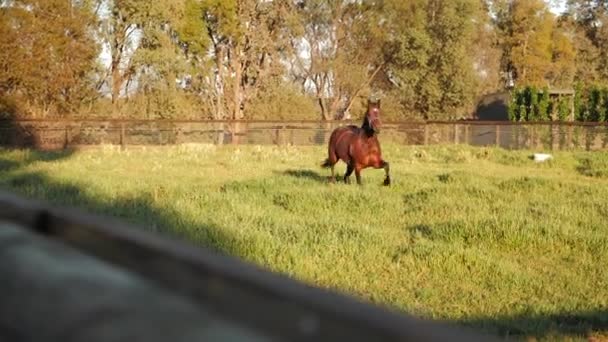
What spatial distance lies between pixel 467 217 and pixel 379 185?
460 centimetres

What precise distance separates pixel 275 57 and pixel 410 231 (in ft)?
128

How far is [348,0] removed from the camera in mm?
55031

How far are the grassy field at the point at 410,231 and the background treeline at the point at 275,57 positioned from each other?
17980mm

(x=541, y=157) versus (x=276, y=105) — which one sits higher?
(x=276, y=105)

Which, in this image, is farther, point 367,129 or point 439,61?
point 439,61

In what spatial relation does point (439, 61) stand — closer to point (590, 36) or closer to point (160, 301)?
point (590, 36)

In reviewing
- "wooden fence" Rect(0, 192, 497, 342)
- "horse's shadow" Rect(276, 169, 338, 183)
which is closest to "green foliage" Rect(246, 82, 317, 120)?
"horse's shadow" Rect(276, 169, 338, 183)

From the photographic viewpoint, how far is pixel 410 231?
9.08 meters

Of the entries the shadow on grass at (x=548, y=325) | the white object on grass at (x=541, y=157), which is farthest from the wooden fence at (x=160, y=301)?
Result: the white object on grass at (x=541, y=157)

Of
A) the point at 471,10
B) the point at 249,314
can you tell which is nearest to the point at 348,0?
the point at 471,10

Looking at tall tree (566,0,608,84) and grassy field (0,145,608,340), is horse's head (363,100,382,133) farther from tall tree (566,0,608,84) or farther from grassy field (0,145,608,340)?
tall tree (566,0,608,84)

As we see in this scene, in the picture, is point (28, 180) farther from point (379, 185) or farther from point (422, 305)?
point (422, 305)

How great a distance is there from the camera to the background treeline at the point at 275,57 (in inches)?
1359

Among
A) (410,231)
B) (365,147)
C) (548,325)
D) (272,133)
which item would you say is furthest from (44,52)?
(548,325)
